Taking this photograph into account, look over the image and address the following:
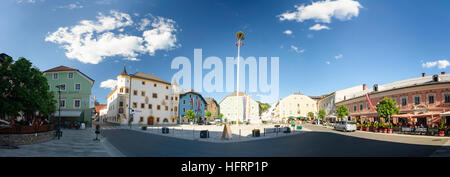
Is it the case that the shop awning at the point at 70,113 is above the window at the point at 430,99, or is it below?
below

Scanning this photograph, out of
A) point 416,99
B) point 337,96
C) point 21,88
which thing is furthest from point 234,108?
point 21,88

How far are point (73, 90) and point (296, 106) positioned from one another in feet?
230

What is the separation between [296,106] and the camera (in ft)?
275

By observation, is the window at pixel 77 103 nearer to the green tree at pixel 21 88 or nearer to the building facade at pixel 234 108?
the green tree at pixel 21 88

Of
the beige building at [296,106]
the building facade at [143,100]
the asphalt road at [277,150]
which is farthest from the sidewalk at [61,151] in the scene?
the beige building at [296,106]

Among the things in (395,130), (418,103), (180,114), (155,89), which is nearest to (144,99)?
(155,89)

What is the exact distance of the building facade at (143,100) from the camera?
169 feet

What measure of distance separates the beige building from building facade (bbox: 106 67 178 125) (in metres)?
41.7

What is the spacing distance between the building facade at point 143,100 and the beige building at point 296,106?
4173 centimetres

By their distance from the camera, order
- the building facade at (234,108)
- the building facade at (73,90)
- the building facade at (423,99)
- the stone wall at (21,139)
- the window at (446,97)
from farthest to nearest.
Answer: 1. the building facade at (234,108)
2. the building facade at (73,90)
3. the building facade at (423,99)
4. the window at (446,97)
5. the stone wall at (21,139)

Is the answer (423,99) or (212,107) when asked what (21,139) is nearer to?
(423,99)

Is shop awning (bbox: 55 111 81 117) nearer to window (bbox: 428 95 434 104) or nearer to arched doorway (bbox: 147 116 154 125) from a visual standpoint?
arched doorway (bbox: 147 116 154 125)

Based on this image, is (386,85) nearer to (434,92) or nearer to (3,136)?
(434,92)

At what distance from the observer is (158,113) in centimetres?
5850
